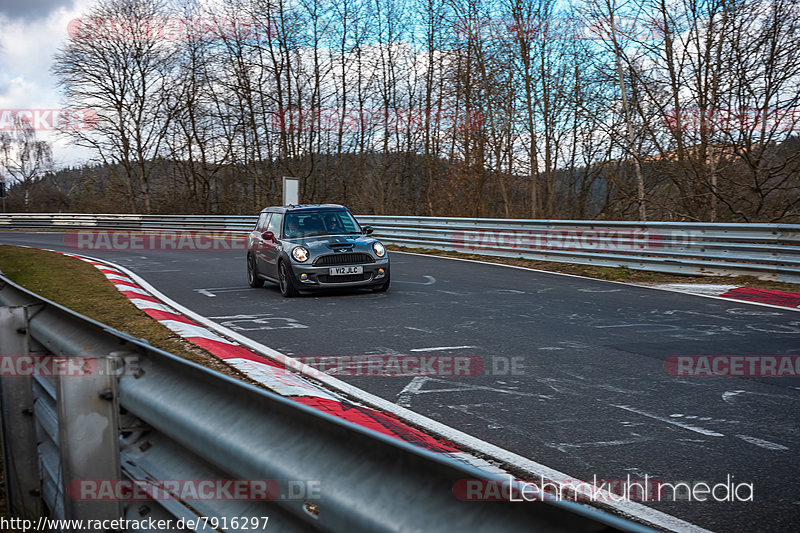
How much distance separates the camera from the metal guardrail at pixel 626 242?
12477mm

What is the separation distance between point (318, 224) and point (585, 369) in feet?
24.8

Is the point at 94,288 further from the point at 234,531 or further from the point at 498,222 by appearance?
the point at 234,531

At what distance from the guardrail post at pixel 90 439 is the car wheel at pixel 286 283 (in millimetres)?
9530

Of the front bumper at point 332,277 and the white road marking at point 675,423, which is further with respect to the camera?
the front bumper at point 332,277

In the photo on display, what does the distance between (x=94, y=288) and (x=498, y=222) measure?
10587 mm

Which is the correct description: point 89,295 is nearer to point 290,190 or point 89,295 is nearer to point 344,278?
point 344,278

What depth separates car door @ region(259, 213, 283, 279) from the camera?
12486mm

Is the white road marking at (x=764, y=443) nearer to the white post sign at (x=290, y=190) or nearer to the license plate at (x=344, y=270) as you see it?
the license plate at (x=344, y=270)

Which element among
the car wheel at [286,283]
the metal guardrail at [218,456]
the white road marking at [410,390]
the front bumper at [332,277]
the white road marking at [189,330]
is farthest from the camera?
the car wheel at [286,283]

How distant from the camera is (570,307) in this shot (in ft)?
33.2
